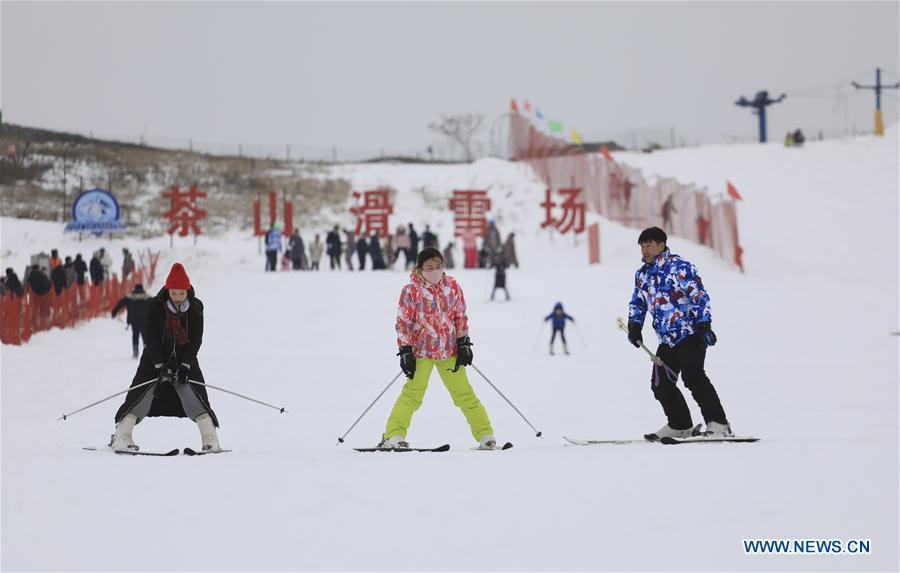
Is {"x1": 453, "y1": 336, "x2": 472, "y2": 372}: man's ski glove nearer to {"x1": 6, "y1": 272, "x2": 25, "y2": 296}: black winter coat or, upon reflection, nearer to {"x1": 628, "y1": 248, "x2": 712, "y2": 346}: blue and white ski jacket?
{"x1": 628, "y1": 248, "x2": 712, "y2": 346}: blue and white ski jacket

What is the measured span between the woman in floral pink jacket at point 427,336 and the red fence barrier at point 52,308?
11.5 metres

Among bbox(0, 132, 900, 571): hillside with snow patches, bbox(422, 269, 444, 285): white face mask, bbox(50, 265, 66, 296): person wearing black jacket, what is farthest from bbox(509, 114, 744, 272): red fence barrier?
bbox(422, 269, 444, 285): white face mask

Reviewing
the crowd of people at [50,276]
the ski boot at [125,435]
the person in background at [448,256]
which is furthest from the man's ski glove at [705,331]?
the person in background at [448,256]

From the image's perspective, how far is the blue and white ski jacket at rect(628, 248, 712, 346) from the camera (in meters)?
6.57

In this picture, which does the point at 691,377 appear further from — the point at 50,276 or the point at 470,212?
the point at 470,212

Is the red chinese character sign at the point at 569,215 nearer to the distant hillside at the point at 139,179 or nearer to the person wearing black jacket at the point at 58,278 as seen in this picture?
the distant hillside at the point at 139,179

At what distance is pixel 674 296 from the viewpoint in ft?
21.7

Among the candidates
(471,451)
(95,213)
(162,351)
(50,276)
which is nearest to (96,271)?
(50,276)

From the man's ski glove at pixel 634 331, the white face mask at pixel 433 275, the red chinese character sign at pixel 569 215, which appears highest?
the red chinese character sign at pixel 569 215

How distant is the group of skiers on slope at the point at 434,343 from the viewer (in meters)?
6.60

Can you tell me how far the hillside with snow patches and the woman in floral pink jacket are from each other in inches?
18.5

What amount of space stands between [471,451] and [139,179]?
46.9m

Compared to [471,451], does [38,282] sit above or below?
above

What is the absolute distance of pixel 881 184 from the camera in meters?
41.8
